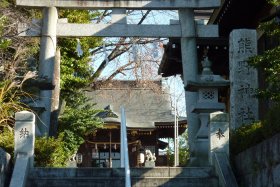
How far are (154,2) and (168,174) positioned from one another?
711 centimetres

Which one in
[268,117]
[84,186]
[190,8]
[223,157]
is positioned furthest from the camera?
[190,8]

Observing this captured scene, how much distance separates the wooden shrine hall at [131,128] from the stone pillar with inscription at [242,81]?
536 inches

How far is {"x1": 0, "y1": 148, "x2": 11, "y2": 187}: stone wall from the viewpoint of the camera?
380 inches

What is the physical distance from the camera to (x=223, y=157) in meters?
10.6

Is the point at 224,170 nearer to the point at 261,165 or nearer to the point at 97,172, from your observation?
the point at 261,165

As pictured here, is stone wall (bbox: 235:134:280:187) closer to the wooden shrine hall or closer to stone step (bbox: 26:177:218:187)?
stone step (bbox: 26:177:218:187)

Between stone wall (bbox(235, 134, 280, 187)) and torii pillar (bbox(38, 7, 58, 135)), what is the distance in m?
6.32

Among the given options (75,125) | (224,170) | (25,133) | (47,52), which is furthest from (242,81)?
(75,125)

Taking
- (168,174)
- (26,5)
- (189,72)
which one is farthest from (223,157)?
(26,5)

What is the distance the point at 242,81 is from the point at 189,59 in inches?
143

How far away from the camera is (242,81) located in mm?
12344

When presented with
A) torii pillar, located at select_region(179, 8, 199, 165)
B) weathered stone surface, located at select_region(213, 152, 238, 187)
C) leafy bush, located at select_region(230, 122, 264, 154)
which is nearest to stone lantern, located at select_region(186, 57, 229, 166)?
torii pillar, located at select_region(179, 8, 199, 165)

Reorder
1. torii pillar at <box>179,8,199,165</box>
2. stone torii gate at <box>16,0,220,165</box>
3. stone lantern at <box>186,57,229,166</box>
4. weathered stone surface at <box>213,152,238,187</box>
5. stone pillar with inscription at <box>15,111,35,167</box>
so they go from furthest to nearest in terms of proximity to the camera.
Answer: stone torii gate at <box>16,0,220,165</box>
torii pillar at <box>179,8,199,165</box>
stone lantern at <box>186,57,229,166</box>
stone pillar with inscription at <box>15,111,35,167</box>
weathered stone surface at <box>213,152,238,187</box>

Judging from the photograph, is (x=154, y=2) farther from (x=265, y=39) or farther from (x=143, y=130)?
(x=143, y=130)
